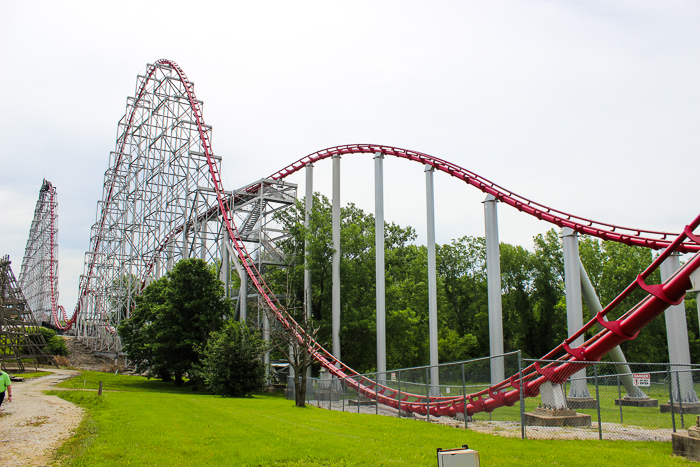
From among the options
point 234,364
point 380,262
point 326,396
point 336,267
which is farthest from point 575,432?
point 336,267

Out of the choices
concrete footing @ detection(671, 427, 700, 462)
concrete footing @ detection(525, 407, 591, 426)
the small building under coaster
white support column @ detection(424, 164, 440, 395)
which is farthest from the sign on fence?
the small building under coaster

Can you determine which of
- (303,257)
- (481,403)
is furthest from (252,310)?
(481,403)

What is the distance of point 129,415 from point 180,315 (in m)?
16.9

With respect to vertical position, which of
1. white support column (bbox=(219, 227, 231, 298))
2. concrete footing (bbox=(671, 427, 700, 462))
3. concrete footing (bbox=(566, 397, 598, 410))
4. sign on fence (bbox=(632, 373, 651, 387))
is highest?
white support column (bbox=(219, 227, 231, 298))

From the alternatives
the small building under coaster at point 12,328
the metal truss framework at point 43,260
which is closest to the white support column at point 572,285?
the small building under coaster at point 12,328

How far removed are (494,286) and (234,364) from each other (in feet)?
43.4

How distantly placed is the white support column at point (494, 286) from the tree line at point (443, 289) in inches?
362

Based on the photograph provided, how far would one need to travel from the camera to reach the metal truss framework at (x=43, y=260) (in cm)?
7431

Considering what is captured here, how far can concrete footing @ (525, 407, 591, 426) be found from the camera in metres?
14.3

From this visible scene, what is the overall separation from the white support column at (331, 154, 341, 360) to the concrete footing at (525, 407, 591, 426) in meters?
15.7

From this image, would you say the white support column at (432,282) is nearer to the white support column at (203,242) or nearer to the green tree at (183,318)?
the green tree at (183,318)

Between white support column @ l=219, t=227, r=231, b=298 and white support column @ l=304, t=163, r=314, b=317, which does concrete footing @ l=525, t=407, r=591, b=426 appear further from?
white support column @ l=219, t=227, r=231, b=298

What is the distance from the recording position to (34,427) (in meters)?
13.0

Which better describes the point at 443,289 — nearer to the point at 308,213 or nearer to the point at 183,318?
the point at 308,213
